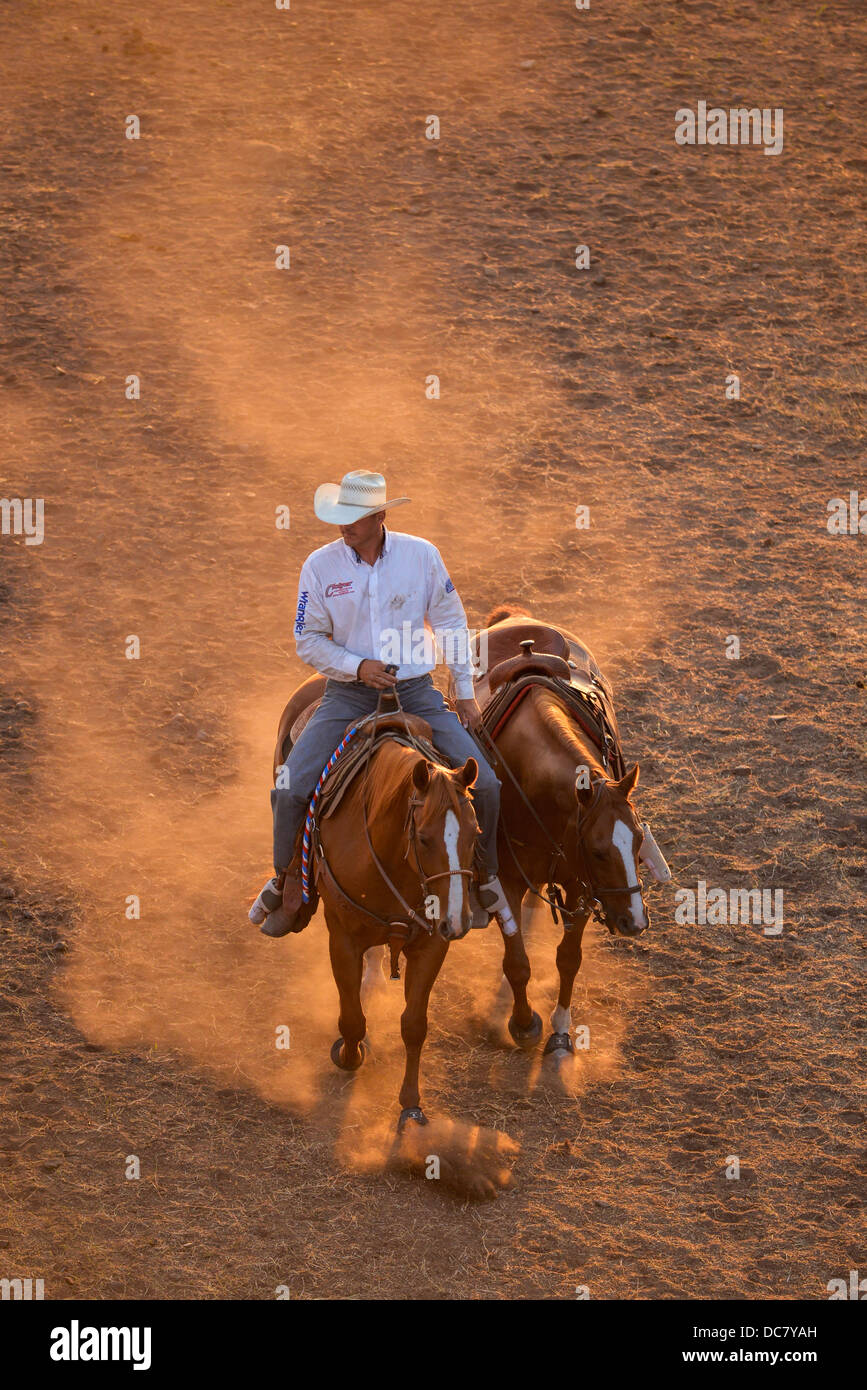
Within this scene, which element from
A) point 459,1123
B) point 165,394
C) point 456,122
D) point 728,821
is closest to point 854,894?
point 728,821

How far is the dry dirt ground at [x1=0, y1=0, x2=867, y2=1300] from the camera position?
7.79m

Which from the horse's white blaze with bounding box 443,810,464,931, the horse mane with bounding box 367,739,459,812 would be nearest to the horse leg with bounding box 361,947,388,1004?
the horse mane with bounding box 367,739,459,812

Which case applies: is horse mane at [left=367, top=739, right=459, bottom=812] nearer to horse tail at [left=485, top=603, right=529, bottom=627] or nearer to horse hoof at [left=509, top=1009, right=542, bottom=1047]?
horse hoof at [left=509, top=1009, right=542, bottom=1047]

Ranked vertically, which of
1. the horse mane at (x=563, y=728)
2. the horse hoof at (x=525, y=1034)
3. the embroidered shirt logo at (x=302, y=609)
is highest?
the embroidered shirt logo at (x=302, y=609)

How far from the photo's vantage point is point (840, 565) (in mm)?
13898

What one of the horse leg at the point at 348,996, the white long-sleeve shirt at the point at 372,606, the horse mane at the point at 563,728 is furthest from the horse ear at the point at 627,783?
the horse leg at the point at 348,996

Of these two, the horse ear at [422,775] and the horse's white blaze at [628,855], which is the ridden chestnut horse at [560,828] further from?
the horse ear at [422,775]

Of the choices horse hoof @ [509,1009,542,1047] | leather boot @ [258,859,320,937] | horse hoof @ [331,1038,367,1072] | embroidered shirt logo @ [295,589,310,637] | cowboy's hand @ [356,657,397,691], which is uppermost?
embroidered shirt logo @ [295,589,310,637]

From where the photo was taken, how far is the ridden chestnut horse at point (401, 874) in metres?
7.05

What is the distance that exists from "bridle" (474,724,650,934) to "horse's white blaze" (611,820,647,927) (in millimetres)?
39

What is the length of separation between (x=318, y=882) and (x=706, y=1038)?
2.64 meters

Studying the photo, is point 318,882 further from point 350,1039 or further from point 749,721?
point 749,721

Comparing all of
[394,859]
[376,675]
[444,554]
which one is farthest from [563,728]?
[444,554]

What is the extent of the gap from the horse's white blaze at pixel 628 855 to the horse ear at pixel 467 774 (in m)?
0.88
